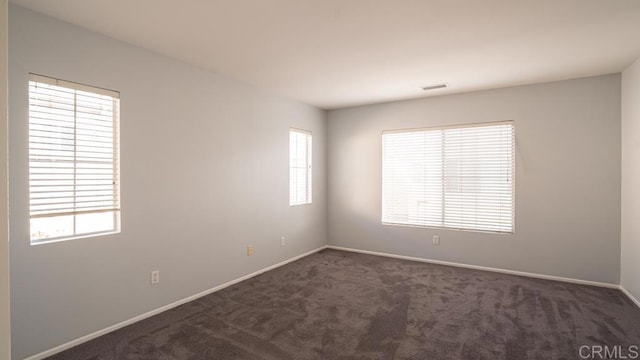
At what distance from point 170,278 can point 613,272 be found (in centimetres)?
509

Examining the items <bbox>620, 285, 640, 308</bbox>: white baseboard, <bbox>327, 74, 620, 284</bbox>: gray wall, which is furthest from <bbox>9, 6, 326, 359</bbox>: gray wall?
<bbox>620, 285, 640, 308</bbox>: white baseboard

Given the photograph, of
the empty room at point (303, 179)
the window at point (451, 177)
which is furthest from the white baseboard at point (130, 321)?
the window at point (451, 177)

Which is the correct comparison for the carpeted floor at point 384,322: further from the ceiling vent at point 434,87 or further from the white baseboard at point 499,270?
the ceiling vent at point 434,87

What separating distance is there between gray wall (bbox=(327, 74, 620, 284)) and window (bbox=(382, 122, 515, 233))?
5.6 inches

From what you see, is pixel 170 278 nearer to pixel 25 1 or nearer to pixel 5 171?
pixel 5 171

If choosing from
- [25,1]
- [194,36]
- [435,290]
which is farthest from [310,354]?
[25,1]

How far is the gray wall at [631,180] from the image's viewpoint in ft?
10.7

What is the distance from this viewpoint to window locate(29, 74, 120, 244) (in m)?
2.32

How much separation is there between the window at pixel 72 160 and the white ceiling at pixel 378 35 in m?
0.60

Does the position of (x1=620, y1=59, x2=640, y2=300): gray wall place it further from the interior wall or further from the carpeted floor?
the interior wall

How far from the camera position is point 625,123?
3570 mm

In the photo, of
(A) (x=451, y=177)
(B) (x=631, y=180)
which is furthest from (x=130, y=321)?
(B) (x=631, y=180)

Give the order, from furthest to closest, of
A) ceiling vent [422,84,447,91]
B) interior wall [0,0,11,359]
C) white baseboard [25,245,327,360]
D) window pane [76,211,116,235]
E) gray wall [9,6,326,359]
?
ceiling vent [422,84,447,91]
window pane [76,211,116,235]
white baseboard [25,245,327,360]
gray wall [9,6,326,359]
interior wall [0,0,11,359]

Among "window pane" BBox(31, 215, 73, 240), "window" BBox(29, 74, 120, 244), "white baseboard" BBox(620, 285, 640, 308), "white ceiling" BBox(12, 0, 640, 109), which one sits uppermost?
"white ceiling" BBox(12, 0, 640, 109)
